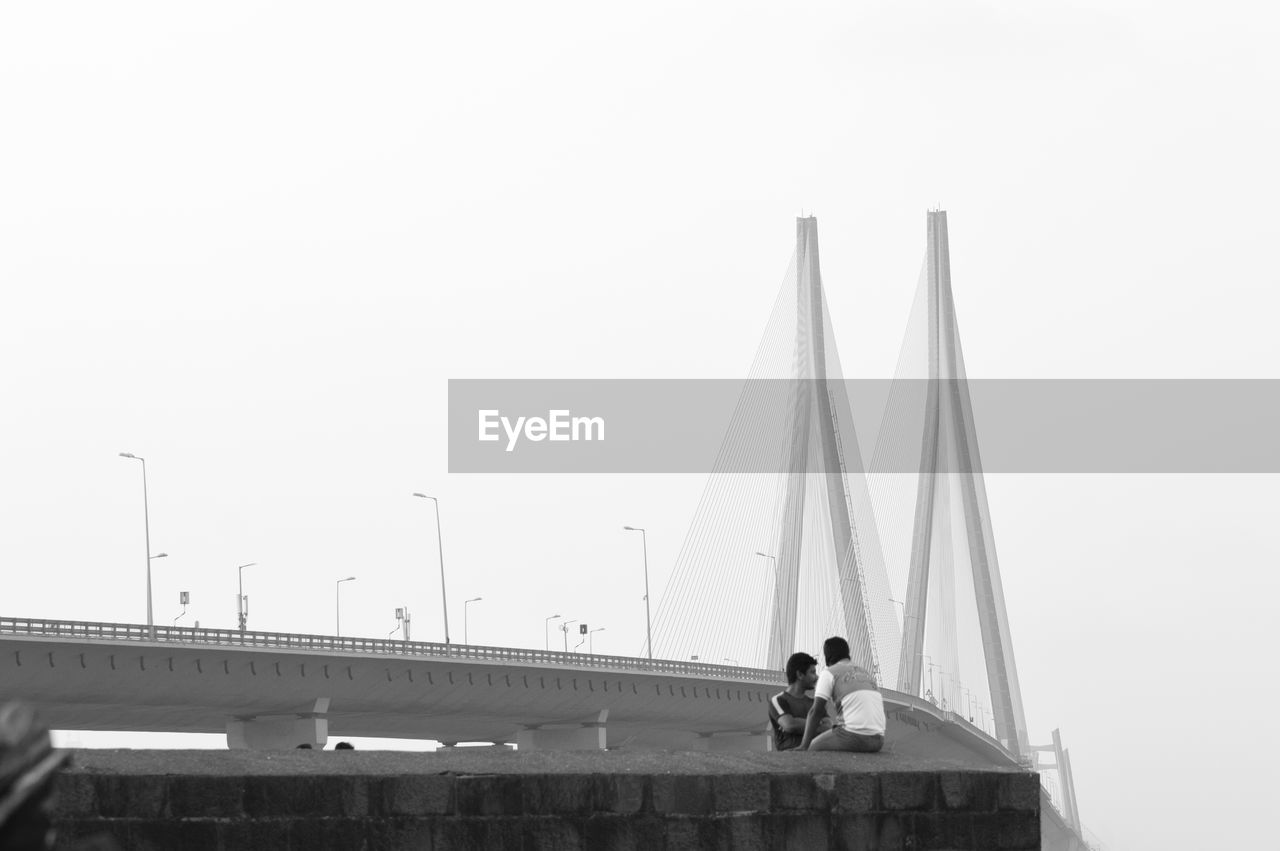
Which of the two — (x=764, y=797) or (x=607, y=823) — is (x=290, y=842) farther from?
(x=764, y=797)

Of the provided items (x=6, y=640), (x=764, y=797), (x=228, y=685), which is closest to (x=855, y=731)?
(x=764, y=797)

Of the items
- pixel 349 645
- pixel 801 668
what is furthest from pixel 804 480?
pixel 801 668

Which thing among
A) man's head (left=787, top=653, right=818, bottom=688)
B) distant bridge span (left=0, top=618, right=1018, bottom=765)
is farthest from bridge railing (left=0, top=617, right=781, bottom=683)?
man's head (left=787, top=653, right=818, bottom=688)

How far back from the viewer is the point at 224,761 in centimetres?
989

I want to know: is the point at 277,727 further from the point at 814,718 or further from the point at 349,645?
the point at 814,718

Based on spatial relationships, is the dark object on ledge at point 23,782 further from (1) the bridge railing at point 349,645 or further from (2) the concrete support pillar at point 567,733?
(2) the concrete support pillar at point 567,733

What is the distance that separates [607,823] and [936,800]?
2330 mm

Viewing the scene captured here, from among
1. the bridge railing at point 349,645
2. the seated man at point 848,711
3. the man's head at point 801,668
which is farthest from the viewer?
the bridge railing at point 349,645

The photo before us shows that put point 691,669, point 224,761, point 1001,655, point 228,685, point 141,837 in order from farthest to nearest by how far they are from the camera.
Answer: point 1001,655 < point 691,669 < point 228,685 < point 224,761 < point 141,837

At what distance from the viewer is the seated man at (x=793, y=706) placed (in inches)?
596


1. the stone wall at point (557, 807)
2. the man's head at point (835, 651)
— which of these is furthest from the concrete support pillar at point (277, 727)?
the stone wall at point (557, 807)

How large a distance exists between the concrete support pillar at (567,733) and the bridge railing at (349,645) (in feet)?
8.01

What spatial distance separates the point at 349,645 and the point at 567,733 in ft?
46.1

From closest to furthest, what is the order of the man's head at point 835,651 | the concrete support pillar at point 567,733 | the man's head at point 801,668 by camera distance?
1. the man's head at point 835,651
2. the man's head at point 801,668
3. the concrete support pillar at point 567,733
